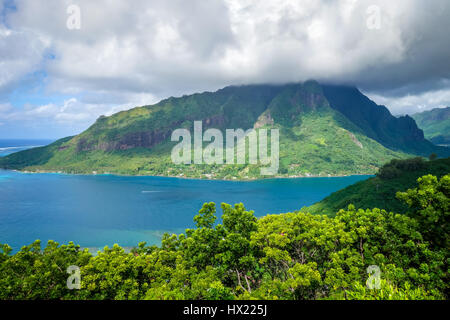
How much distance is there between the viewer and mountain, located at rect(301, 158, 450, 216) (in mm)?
50844

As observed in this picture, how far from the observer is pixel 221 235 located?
13500 millimetres

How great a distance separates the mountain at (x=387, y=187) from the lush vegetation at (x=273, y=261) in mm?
42876

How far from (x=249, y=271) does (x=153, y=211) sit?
2741 inches

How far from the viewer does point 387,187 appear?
181ft

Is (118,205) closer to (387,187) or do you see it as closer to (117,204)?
(117,204)

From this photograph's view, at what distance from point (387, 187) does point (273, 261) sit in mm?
53407

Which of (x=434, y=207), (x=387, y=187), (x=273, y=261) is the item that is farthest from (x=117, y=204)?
(x=434, y=207)

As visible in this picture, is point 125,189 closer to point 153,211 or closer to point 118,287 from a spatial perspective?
point 153,211

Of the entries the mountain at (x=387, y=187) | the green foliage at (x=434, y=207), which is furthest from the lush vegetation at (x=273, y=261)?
the mountain at (x=387, y=187)
